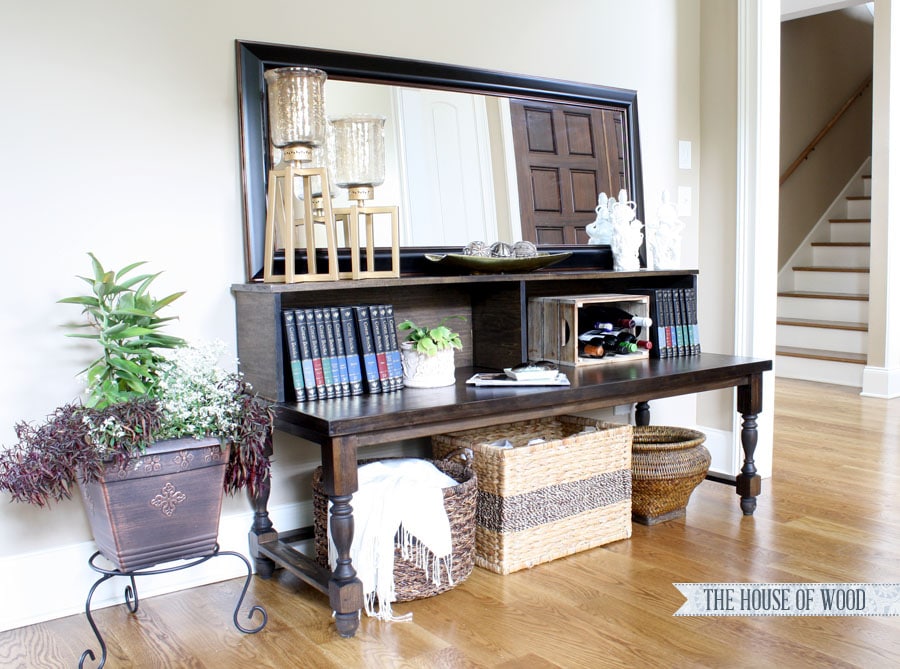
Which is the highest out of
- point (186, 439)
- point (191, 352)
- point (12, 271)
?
Answer: point (12, 271)

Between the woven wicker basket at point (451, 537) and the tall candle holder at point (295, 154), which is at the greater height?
the tall candle holder at point (295, 154)

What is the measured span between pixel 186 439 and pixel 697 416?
2.38m

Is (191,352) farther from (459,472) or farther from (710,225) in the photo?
(710,225)

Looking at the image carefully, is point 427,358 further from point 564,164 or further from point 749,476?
point 749,476

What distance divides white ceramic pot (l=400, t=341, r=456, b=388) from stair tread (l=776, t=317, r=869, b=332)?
4334mm

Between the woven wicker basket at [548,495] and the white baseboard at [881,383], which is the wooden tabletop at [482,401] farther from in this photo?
the white baseboard at [881,383]

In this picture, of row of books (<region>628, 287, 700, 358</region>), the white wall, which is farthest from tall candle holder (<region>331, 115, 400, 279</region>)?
row of books (<region>628, 287, 700, 358</region>)

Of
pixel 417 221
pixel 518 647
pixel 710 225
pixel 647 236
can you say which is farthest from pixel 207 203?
pixel 710 225

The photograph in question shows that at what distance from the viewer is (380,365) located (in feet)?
8.10

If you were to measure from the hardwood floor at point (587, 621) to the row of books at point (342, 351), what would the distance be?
0.61 meters

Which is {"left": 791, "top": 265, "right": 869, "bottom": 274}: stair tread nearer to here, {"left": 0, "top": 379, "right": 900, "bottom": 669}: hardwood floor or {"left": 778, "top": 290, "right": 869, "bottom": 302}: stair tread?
{"left": 778, "top": 290, "right": 869, "bottom": 302}: stair tread

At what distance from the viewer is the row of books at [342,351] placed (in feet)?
7.66

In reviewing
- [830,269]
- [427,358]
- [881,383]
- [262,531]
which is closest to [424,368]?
[427,358]

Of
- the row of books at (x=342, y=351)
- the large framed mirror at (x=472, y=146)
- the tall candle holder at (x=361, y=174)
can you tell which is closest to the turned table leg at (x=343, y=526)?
the row of books at (x=342, y=351)
